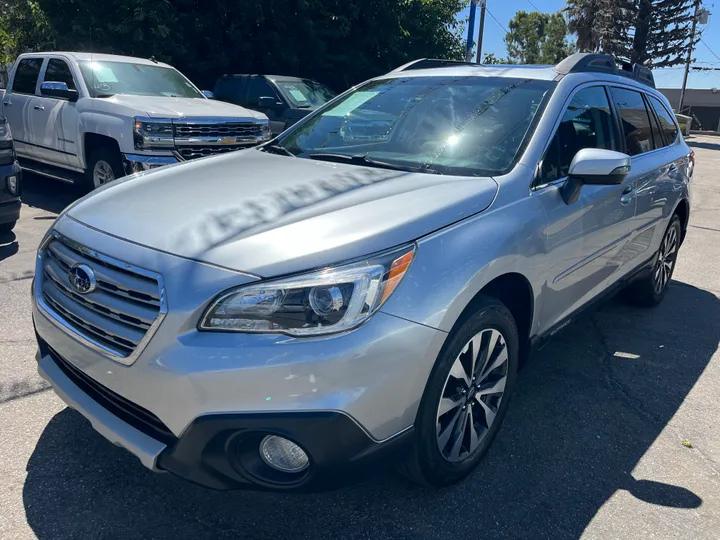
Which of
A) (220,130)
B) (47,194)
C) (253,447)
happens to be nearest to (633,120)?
(253,447)

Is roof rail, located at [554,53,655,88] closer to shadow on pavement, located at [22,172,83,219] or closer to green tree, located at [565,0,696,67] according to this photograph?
shadow on pavement, located at [22,172,83,219]

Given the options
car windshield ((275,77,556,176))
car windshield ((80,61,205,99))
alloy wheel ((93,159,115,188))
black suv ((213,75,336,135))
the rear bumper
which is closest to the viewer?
the rear bumper

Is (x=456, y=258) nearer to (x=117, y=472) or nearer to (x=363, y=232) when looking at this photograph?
(x=363, y=232)

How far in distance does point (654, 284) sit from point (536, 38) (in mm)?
64922

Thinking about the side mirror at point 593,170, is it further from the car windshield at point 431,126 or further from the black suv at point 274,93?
the black suv at point 274,93

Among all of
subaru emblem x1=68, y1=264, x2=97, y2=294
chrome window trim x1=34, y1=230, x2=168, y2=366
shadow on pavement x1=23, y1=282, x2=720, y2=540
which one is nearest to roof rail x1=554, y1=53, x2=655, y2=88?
shadow on pavement x1=23, y1=282, x2=720, y2=540

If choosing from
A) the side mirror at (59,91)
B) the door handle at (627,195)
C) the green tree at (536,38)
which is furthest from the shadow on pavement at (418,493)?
the green tree at (536,38)

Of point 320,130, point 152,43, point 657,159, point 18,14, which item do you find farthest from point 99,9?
point 657,159

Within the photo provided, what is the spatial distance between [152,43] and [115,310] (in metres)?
11.9

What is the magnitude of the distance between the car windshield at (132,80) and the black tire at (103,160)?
0.73 m

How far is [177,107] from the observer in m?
7.07

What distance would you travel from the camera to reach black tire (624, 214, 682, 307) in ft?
16.0

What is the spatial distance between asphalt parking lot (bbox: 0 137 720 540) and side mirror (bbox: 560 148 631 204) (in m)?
1.22

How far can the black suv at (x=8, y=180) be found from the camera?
5527 mm
